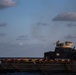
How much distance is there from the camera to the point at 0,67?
83.2 meters

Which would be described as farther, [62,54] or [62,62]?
[62,54]

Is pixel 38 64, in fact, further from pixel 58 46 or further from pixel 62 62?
pixel 58 46

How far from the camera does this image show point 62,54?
294ft

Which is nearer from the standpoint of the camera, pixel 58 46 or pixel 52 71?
pixel 52 71

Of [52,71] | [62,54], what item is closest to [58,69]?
[52,71]

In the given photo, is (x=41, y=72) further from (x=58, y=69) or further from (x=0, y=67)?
(x=0, y=67)

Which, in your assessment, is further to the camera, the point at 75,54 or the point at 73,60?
the point at 75,54

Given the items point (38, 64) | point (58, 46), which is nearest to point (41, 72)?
point (38, 64)

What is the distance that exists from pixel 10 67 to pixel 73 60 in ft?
46.5

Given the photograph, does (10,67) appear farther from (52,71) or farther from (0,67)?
(52,71)

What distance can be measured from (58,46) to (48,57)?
4.06 m

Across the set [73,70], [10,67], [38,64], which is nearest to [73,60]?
[73,70]

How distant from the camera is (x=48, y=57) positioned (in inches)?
3637

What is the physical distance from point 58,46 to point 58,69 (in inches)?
505
